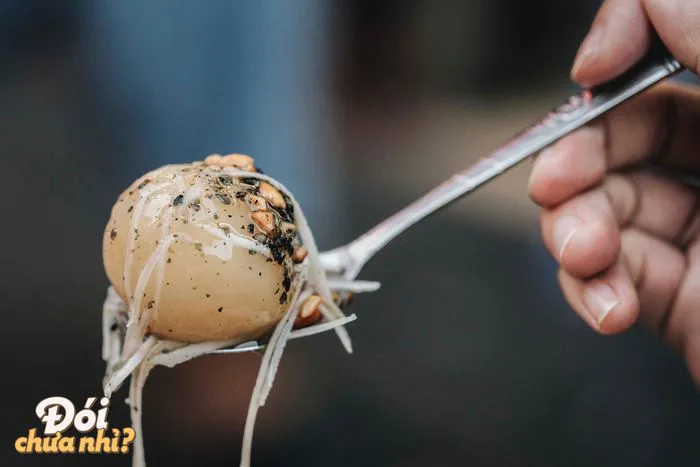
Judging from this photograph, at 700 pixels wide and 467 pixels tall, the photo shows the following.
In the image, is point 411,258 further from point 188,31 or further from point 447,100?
point 188,31

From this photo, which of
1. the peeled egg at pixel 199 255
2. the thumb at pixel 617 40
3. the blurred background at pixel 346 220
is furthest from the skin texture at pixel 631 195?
the peeled egg at pixel 199 255

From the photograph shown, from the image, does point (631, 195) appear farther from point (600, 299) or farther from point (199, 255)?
point (199, 255)

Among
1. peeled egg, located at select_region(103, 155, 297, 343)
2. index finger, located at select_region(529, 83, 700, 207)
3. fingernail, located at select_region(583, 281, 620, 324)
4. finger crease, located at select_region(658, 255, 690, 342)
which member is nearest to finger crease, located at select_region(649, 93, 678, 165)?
index finger, located at select_region(529, 83, 700, 207)

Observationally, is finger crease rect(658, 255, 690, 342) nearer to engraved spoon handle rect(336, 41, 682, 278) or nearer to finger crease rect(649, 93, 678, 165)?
finger crease rect(649, 93, 678, 165)

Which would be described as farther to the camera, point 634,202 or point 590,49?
point 634,202

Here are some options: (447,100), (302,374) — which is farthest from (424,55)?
(302,374)

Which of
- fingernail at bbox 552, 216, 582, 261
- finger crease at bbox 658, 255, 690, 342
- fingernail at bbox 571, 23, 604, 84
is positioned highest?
fingernail at bbox 571, 23, 604, 84

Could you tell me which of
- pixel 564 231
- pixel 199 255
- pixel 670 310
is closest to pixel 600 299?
pixel 564 231
